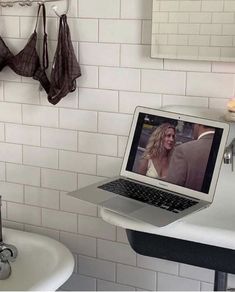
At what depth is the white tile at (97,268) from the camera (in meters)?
2.17

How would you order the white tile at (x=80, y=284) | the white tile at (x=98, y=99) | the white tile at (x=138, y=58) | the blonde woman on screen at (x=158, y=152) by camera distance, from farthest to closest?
A: the white tile at (x=80, y=284) < the white tile at (x=98, y=99) < the white tile at (x=138, y=58) < the blonde woman on screen at (x=158, y=152)

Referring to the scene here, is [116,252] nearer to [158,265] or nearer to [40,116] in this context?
[158,265]

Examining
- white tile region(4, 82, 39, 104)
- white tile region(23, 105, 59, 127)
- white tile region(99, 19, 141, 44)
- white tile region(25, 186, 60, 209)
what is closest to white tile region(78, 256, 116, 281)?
white tile region(25, 186, 60, 209)

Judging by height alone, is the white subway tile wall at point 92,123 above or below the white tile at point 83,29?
below

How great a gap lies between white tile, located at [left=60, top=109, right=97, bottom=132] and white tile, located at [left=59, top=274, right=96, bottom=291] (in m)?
0.64

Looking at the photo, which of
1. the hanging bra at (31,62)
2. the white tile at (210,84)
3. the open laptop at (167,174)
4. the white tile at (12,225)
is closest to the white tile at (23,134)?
the hanging bra at (31,62)

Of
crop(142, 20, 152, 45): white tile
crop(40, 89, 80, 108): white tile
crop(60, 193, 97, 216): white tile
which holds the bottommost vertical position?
crop(60, 193, 97, 216): white tile

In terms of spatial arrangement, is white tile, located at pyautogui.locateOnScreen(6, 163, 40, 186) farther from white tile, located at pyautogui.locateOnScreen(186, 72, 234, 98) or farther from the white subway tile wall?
white tile, located at pyautogui.locateOnScreen(186, 72, 234, 98)

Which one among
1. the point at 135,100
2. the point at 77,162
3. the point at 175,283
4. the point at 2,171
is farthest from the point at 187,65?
the point at 2,171

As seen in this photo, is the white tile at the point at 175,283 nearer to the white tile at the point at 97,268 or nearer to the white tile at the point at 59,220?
the white tile at the point at 97,268

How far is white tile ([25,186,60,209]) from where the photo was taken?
2207mm

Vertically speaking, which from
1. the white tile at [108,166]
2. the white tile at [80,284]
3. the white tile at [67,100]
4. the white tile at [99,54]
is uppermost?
the white tile at [99,54]

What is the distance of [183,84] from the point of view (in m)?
1.89

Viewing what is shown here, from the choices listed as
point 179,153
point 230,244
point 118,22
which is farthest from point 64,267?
point 118,22
